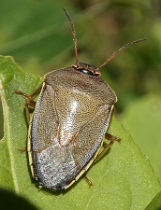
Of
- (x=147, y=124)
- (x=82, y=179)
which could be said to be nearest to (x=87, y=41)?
(x=147, y=124)

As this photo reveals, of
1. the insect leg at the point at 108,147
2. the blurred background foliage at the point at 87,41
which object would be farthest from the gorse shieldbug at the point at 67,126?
the blurred background foliage at the point at 87,41

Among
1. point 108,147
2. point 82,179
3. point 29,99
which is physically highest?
point 29,99

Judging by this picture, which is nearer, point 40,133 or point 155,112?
point 40,133

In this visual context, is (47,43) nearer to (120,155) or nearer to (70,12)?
(70,12)

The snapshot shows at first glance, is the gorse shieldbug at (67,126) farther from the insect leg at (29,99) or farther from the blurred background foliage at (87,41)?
the blurred background foliage at (87,41)

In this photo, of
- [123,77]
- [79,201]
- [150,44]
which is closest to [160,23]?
[150,44]

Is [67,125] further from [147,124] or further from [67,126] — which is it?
[147,124]
